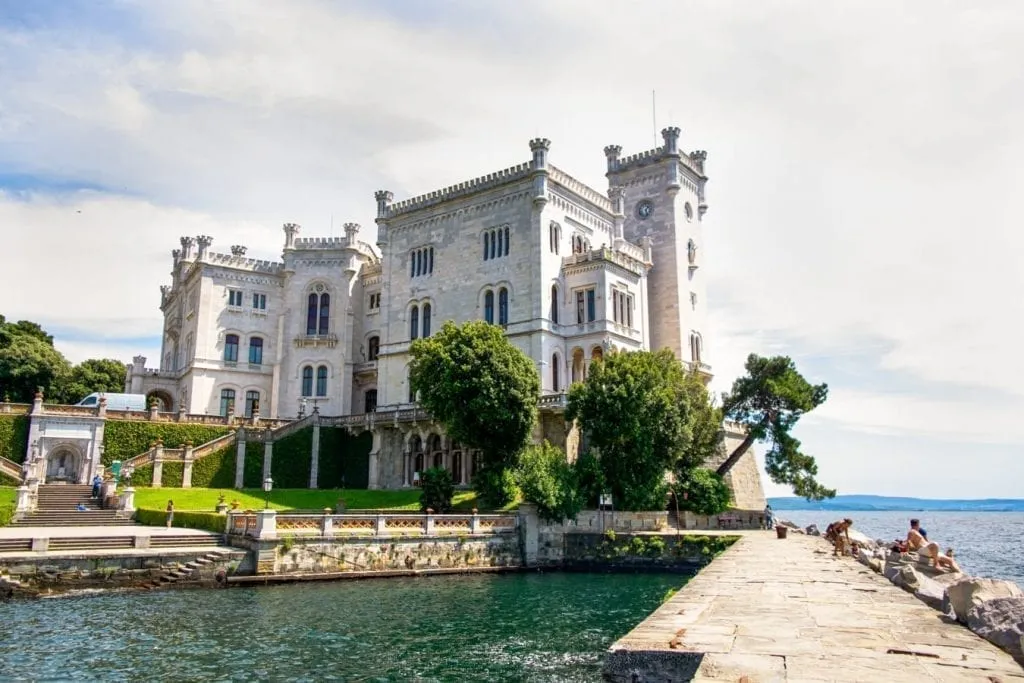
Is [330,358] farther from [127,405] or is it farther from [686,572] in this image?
[686,572]

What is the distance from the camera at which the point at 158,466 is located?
46688 mm

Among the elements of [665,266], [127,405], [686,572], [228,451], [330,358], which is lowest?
[686,572]

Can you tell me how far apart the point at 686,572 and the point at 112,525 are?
86.2ft

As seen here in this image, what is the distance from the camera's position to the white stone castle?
51.0 m

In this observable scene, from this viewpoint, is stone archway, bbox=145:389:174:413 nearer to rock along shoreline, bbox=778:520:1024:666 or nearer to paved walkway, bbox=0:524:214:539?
paved walkway, bbox=0:524:214:539

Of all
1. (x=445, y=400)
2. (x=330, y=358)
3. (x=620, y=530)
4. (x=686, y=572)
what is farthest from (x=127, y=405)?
(x=686, y=572)

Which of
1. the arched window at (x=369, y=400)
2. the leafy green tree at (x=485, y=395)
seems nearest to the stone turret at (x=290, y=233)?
the arched window at (x=369, y=400)

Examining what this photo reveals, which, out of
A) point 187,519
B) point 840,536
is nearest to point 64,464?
point 187,519

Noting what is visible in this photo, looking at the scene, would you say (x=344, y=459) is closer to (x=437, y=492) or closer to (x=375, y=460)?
(x=375, y=460)

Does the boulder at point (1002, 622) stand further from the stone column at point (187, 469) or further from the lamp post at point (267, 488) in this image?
the stone column at point (187, 469)

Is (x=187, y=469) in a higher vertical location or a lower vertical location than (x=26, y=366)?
lower

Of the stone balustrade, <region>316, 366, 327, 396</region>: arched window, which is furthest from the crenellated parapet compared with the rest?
the stone balustrade

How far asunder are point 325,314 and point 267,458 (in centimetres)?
1524

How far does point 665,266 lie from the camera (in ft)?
193
